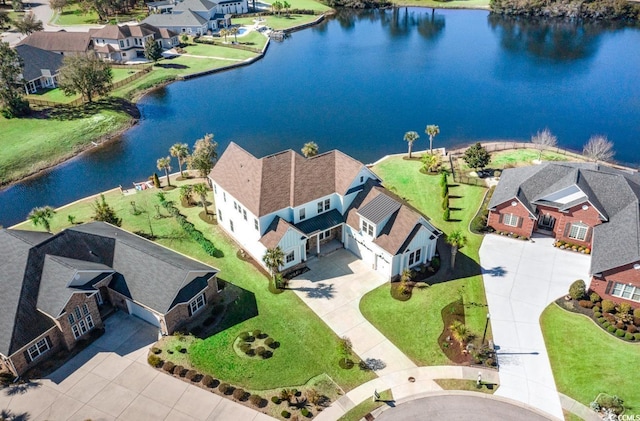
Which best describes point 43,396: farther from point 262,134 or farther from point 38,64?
point 38,64

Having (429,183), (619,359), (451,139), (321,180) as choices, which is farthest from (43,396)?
(451,139)

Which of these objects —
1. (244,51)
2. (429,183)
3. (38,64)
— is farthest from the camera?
(244,51)

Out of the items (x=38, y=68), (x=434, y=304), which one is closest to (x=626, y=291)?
(x=434, y=304)

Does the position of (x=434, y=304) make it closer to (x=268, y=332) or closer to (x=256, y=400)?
(x=268, y=332)

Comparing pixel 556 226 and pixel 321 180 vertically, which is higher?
pixel 321 180

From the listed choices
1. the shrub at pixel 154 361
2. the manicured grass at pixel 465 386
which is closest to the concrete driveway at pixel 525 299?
the manicured grass at pixel 465 386

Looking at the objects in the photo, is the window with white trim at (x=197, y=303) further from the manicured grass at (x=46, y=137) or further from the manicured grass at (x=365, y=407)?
the manicured grass at (x=46, y=137)
